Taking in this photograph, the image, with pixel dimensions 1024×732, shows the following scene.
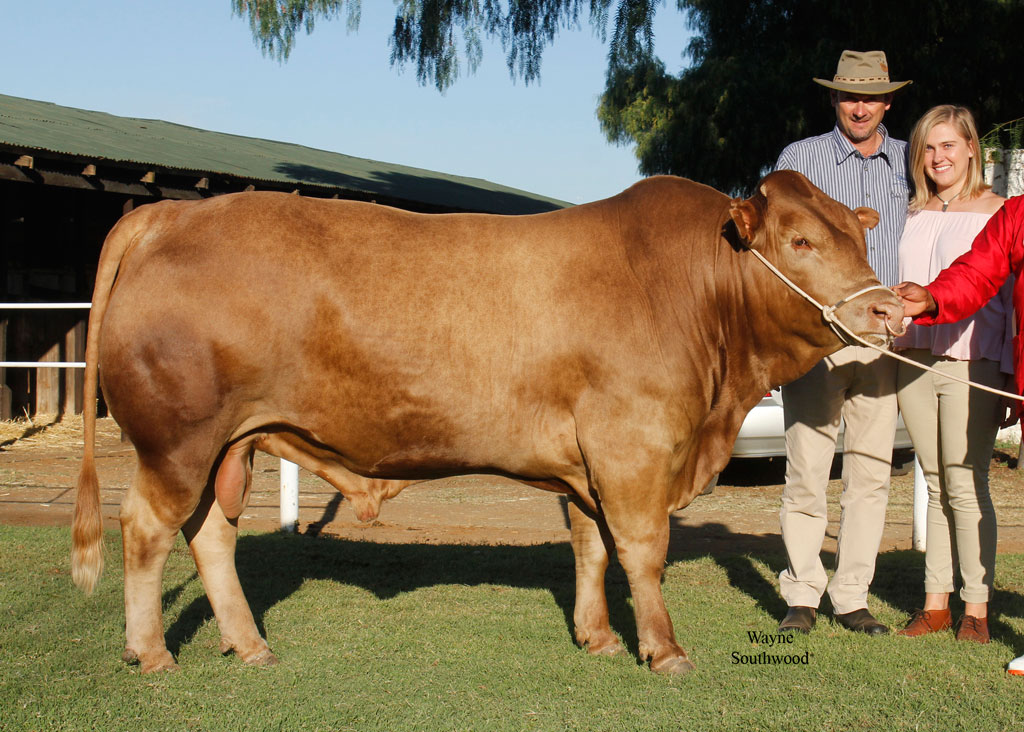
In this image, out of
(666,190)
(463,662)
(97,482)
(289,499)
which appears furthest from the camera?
(289,499)

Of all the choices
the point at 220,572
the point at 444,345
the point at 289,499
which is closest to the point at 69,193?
the point at 289,499

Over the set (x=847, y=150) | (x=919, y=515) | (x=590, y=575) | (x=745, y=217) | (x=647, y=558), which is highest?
(x=847, y=150)

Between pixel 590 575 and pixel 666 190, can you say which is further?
pixel 590 575

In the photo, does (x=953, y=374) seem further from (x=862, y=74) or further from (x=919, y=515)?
(x=919, y=515)

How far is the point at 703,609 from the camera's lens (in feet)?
15.6

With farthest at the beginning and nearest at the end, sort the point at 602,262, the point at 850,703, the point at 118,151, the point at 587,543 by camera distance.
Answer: the point at 118,151 < the point at 587,543 < the point at 602,262 < the point at 850,703

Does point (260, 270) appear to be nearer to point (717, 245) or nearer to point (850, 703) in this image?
point (717, 245)

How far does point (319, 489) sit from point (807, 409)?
5106 millimetres

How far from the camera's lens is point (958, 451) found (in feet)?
14.0

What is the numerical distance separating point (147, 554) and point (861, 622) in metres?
3.07

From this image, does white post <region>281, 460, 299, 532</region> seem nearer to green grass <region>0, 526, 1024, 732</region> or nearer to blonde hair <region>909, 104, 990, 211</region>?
green grass <region>0, 526, 1024, 732</region>

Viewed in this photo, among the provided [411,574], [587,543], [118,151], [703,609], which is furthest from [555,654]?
[118,151]

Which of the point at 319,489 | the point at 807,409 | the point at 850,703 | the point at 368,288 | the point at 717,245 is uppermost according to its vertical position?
the point at 717,245

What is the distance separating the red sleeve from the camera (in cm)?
390
